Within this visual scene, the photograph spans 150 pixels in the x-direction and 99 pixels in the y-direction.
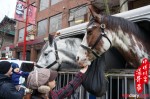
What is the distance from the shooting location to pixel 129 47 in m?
3.76

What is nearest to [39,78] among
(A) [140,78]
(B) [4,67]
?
(B) [4,67]

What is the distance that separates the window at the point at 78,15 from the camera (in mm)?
19906

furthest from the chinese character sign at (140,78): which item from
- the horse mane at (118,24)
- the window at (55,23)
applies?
the window at (55,23)

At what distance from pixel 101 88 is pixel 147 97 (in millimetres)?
616

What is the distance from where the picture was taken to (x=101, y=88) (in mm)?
3105

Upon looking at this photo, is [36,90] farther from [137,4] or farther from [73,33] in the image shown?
[137,4]

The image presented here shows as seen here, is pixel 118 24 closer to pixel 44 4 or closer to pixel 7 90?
pixel 7 90

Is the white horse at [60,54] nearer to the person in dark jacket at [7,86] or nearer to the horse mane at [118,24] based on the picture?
the horse mane at [118,24]

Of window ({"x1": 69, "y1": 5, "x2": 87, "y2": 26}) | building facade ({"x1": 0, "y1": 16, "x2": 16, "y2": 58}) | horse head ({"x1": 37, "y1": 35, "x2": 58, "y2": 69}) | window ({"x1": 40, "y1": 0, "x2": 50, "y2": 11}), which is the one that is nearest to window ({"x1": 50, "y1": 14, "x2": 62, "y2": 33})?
window ({"x1": 69, "y1": 5, "x2": 87, "y2": 26})

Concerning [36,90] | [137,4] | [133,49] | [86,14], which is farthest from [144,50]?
[86,14]

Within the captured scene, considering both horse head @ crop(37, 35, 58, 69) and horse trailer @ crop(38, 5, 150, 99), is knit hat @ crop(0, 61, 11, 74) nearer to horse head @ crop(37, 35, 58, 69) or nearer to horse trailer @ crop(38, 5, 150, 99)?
horse trailer @ crop(38, 5, 150, 99)

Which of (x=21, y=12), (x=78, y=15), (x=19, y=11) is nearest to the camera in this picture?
(x=19, y=11)

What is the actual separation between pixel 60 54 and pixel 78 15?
15.8 m

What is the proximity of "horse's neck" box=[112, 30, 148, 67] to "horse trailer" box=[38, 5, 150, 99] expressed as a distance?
253mm
